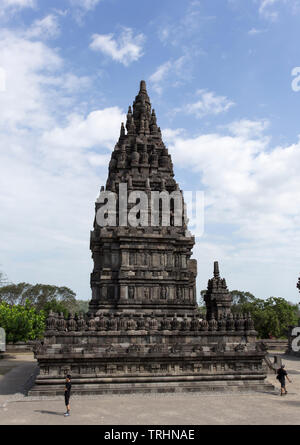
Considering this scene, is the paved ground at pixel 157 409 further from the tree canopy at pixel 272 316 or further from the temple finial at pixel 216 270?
the tree canopy at pixel 272 316

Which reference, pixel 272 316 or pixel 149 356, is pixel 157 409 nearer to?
pixel 149 356

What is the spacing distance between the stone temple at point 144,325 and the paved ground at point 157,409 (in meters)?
1.27

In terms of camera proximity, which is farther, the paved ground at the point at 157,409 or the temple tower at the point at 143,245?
the temple tower at the point at 143,245

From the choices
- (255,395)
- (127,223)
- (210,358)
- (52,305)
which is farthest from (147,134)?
(52,305)

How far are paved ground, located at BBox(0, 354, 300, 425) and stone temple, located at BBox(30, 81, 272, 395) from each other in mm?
1270

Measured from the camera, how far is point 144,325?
77.6 feet

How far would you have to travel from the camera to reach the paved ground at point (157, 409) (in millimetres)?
15555

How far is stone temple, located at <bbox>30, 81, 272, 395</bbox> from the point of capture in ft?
70.5

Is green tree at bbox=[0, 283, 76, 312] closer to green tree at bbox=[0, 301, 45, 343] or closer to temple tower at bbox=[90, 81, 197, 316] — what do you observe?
green tree at bbox=[0, 301, 45, 343]

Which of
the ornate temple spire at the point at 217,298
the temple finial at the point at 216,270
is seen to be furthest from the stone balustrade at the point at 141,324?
the temple finial at the point at 216,270

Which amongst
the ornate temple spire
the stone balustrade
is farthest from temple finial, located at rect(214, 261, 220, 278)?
the stone balustrade

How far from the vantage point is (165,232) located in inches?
1200

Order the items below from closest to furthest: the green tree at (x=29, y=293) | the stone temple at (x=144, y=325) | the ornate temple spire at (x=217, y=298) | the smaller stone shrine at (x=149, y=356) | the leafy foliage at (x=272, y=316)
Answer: the smaller stone shrine at (x=149, y=356) < the stone temple at (x=144, y=325) < the ornate temple spire at (x=217, y=298) < the leafy foliage at (x=272, y=316) < the green tree at (x=29, y=293)
